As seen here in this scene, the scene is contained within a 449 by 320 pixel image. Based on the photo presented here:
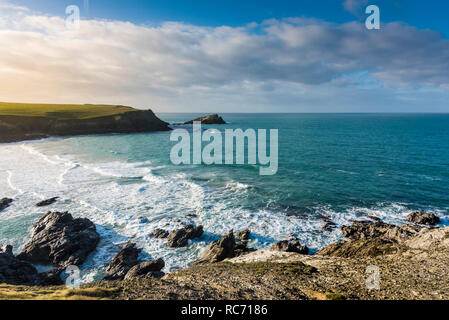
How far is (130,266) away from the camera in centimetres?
2045

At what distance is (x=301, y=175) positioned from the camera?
46031 millimetres

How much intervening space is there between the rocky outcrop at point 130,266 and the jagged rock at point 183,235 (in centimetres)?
360

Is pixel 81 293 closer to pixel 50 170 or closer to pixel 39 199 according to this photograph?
pixel 39 199

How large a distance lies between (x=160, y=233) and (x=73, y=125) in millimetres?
114505

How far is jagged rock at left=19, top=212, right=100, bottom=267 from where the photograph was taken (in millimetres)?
21594

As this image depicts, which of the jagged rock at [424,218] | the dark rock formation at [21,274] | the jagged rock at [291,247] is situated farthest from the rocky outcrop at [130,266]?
the jagged rock at [424,218]

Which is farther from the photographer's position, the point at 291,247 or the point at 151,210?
the point at 151,210

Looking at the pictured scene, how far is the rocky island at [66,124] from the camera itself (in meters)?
95.2

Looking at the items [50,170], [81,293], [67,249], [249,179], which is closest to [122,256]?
[67,249]

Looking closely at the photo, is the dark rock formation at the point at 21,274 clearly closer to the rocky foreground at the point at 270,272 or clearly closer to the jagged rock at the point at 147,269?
the rocky foreground at the point at 270,272

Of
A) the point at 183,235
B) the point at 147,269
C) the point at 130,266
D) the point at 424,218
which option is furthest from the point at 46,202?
the point at 424,218

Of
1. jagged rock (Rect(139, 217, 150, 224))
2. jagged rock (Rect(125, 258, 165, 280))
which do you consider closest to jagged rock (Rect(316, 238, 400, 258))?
jagged rock (Rect(125, 258, 165, 280))

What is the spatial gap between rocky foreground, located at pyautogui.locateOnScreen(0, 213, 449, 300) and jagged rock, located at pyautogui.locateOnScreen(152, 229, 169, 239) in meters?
2.93

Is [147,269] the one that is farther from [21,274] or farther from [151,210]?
[151,210]
